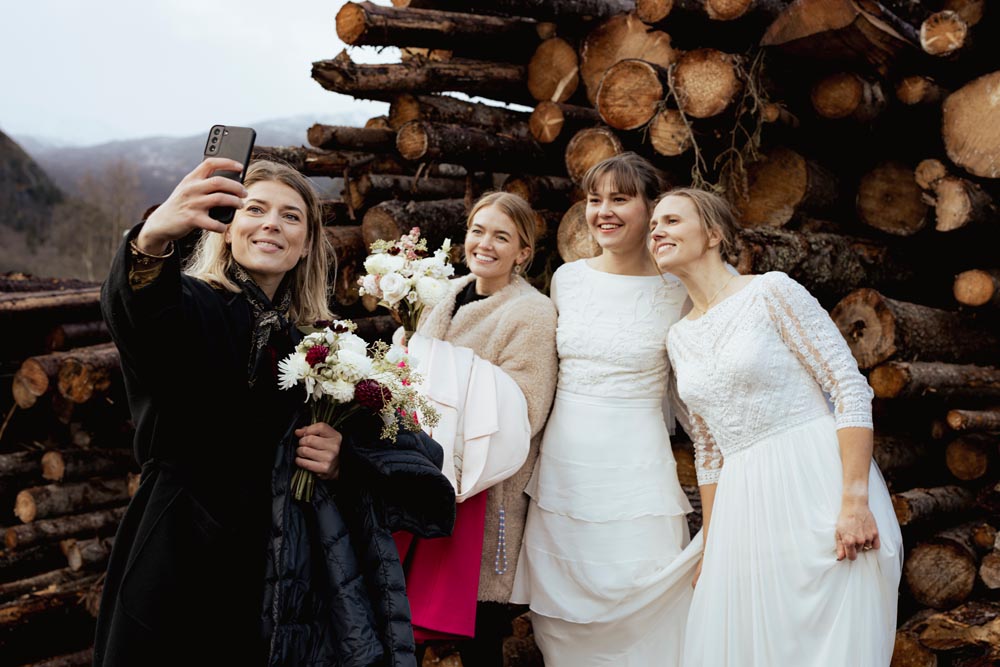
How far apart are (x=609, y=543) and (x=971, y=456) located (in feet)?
7.09

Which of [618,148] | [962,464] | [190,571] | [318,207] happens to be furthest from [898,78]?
[190,571]

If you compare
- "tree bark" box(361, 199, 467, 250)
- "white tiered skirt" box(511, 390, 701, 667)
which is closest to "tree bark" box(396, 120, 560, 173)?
"tree bark" box(361, 199, 467, 250)

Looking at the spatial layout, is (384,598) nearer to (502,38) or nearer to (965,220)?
(965,220)

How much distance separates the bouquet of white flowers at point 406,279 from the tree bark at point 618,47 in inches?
76.9

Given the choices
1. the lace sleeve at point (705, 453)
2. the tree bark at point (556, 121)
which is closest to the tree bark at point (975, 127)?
the tree bark at point (556, 121)

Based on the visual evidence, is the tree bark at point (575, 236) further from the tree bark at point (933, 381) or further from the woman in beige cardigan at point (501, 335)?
the tree bark at point (933, 381)

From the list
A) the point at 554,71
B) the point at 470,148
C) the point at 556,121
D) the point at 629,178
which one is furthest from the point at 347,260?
the point at 629,178

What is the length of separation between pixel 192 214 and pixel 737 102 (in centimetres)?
294

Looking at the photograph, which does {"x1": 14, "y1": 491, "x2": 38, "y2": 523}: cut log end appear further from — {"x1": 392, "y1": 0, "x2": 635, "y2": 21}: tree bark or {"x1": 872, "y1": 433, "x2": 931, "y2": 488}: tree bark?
{"x1": 872, "y1": 433, "x2": 931, "y2": 488}: tree bark

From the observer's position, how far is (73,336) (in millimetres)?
5254

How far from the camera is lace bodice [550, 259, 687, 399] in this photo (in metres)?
2.95

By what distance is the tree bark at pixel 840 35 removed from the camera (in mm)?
3543

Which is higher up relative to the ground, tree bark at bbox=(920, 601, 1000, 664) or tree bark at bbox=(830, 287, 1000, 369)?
tree bark at bbox=(830, 287, 1000, 369)

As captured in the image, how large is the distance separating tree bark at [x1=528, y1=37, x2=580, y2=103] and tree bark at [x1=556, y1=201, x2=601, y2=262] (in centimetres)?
102
